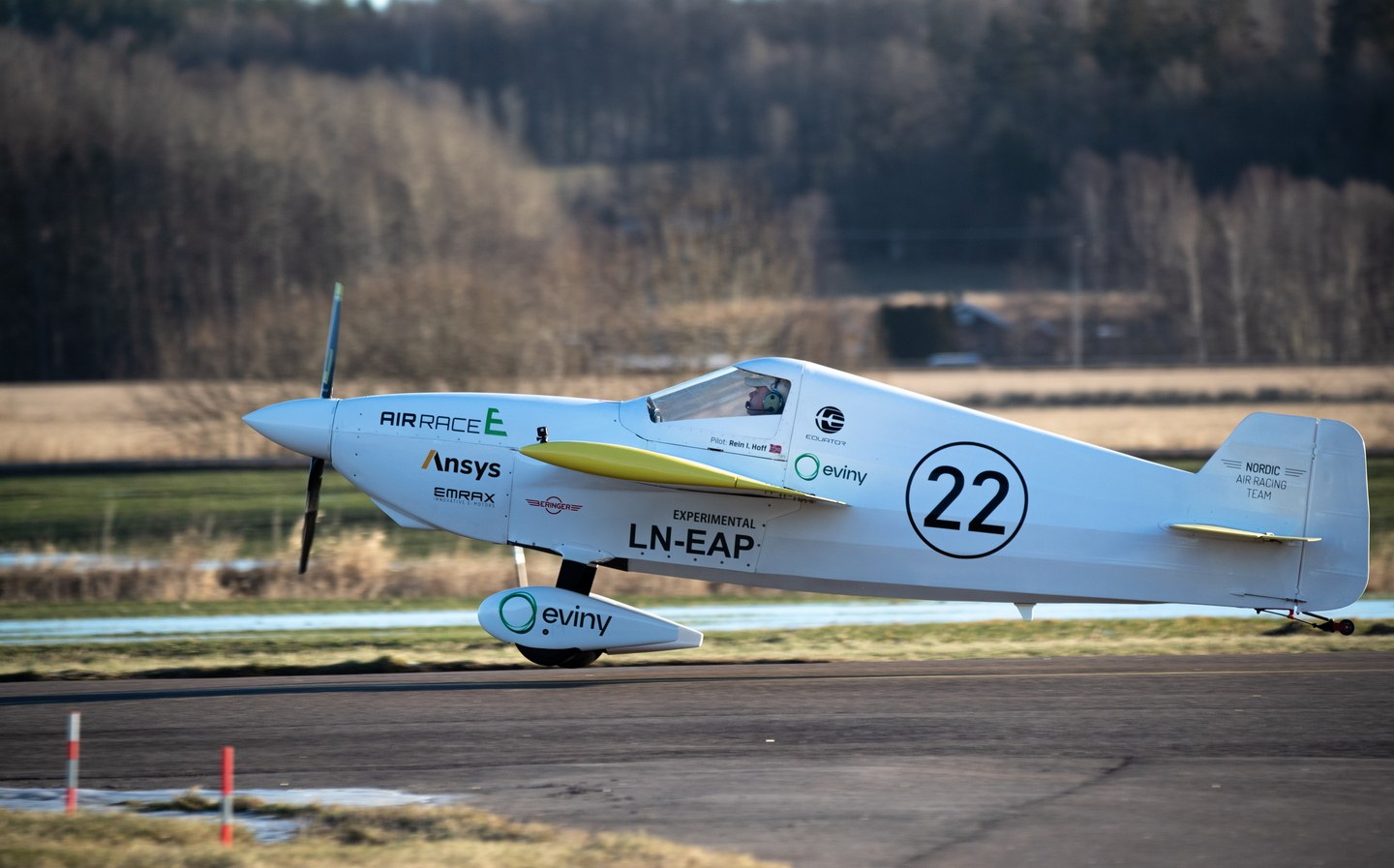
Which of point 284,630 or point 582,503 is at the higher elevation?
point 582,503

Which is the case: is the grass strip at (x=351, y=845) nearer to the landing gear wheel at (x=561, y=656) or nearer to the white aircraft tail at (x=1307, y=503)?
the landing gear wheel at (x=561, y=656)

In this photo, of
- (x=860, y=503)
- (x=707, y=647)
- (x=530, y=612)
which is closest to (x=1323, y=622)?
(x=860, y=503)

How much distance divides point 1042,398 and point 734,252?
14.5m

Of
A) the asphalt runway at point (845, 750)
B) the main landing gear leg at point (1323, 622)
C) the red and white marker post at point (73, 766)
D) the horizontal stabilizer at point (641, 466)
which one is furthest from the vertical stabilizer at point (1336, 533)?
the red and white marker post at point (73, 766)

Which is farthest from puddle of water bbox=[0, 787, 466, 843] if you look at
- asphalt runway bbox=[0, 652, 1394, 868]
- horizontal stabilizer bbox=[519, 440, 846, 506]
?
horizontal stabilizer bbox=[519, 440, 846, 506]

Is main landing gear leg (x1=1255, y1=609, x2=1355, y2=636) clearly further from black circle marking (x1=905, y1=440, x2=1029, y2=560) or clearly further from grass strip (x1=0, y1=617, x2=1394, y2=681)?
black circle marking (x1=905, y1=440, x2=1029, y2=560)

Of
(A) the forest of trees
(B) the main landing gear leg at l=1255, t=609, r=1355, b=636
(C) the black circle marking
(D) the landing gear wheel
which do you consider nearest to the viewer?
(B) the main landing gear leg at l=1255, t=609, r=1355, b=636

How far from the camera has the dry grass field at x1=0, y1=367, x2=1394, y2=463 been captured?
114 ft

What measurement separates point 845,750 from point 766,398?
12.9 ft

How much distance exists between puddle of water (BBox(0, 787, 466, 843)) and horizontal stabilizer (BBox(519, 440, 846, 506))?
164 inches

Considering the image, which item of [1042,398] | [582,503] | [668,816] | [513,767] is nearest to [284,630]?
[582,503]

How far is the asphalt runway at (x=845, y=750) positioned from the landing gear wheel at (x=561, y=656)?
16cm

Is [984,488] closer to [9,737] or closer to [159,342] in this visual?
[9,737]

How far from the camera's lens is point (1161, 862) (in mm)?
7555
